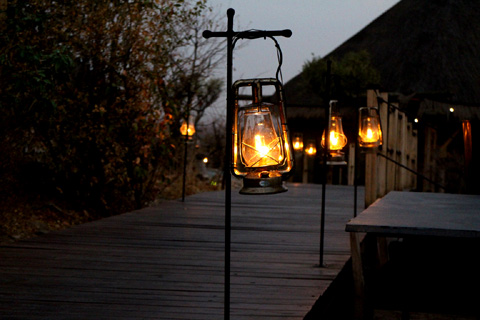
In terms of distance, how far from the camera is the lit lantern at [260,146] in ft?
8.87

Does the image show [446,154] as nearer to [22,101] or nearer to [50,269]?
[22,101]

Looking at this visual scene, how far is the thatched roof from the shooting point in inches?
869

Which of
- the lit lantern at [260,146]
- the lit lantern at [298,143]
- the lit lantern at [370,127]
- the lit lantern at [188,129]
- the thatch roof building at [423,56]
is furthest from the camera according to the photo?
the thatch roof building at [423,56]

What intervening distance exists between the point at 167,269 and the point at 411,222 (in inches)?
72.2

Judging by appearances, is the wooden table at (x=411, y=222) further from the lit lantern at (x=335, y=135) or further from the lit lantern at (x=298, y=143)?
the lit lantern at (x=298, y=143)

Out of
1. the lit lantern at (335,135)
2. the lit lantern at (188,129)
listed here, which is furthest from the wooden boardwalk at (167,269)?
the lit lantern at (188,129)

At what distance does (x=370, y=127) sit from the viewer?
630cm

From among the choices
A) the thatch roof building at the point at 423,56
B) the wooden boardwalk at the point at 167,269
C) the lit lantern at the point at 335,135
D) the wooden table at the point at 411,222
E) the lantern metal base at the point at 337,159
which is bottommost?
the wooden boardwalk at the point at 167,269

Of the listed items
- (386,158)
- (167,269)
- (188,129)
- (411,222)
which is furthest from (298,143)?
(411,222)

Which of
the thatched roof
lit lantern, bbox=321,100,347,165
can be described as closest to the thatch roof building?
the thatched roof

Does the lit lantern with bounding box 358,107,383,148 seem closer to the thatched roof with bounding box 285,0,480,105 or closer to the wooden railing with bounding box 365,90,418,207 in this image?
the wooden railing with bounding box 365,90,418,207

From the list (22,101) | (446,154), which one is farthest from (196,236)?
(446,154)

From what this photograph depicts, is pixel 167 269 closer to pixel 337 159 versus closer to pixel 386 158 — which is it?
pixel 337 159

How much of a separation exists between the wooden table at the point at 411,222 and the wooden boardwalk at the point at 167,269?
0.95 ft
